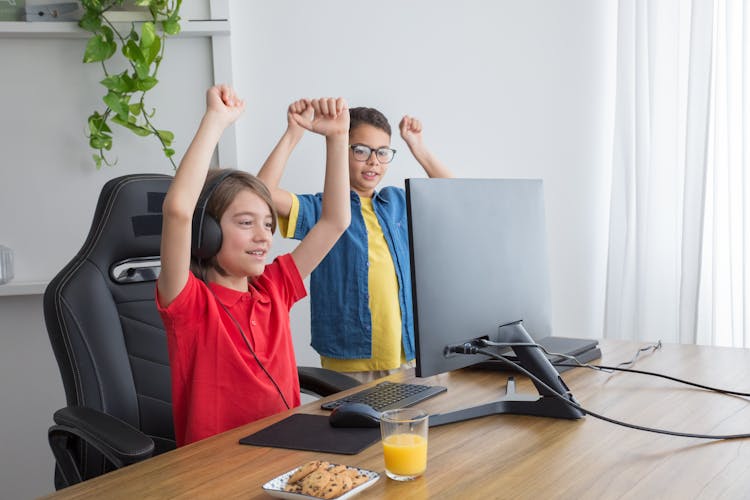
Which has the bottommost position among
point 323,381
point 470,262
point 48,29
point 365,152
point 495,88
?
point 323,381

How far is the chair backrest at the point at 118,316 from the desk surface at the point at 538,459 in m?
0.47

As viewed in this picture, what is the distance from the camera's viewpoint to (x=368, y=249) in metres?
2.29

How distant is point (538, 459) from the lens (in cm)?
115

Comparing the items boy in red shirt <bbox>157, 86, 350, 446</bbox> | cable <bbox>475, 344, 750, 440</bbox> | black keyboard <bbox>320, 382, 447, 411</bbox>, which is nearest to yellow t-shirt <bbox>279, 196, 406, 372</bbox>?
boy in red shirt <bbox>157, 86, 350, 446</bbox>

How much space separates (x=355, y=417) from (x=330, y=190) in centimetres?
74

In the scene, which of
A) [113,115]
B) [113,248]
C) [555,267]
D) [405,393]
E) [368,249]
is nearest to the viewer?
[405,393]

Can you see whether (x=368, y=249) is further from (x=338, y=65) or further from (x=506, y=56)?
(x=506, y=56)

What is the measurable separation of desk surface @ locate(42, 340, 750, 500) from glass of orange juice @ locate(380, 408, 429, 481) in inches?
0.8

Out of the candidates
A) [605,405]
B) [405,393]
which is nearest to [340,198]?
[405,393]

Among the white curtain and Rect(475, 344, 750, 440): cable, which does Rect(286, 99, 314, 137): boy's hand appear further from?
the white curtain

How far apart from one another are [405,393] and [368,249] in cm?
80

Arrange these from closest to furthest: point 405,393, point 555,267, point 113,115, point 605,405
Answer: point 605,405
point 405,393
point 113,115
point 555,267

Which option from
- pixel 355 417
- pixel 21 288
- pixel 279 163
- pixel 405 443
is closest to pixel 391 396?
pixel 355 417

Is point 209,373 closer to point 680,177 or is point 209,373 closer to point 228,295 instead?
point 228,295
